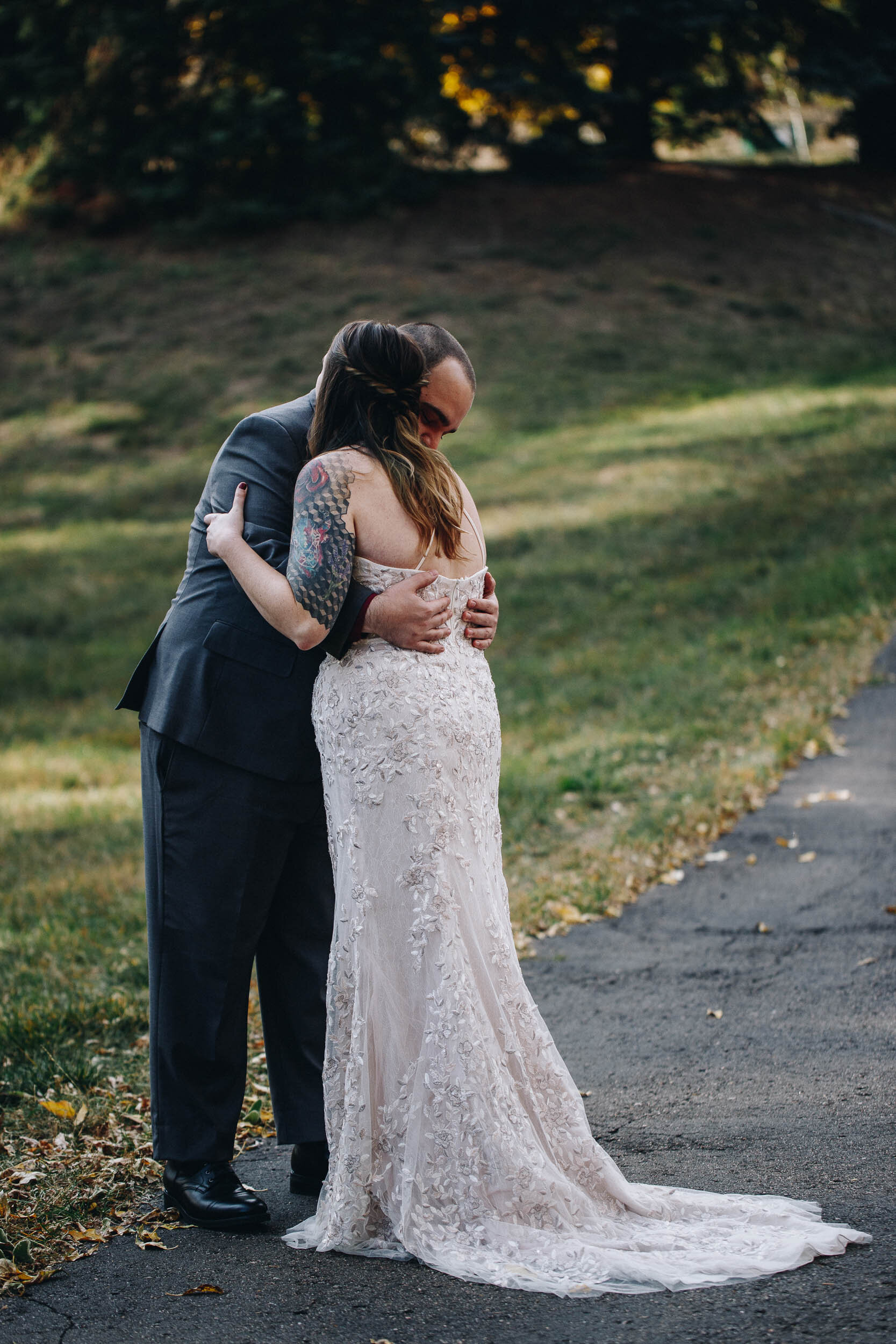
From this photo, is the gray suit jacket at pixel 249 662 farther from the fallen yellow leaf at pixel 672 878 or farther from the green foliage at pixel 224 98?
the green foliage at pixel 224 98

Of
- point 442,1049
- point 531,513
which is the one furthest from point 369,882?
point 531,513

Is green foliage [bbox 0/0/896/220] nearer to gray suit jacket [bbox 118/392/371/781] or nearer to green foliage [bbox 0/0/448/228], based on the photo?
green foliage [bbox 0/0/448/228]

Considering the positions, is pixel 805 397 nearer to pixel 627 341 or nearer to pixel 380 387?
pixel 627 341

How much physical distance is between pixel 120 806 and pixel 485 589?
6300 mm

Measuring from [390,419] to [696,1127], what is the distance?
235 cm

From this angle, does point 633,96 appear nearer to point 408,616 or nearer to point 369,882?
point 408,616

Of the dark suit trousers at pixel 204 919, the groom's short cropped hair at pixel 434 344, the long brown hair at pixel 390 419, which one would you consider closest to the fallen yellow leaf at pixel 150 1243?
the dark suit trousers at pixel 204 919

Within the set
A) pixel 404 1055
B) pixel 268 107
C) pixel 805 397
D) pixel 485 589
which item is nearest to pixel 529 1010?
pixel 404 1055

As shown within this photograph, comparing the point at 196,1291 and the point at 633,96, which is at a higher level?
the point at 633,96

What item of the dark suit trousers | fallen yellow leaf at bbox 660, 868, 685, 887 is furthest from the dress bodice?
fallen yellow leaf at bbox 660, 868, 685, 887

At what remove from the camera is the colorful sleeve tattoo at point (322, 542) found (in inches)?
123

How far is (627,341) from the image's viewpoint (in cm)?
2223

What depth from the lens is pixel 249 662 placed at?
3.44m

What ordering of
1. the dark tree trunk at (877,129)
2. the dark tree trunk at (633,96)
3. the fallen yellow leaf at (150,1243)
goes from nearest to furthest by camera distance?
the fallen yellow leaf at (150,1243) → the dark tree trunk at (633,96) → the dark tree trunk at (877,129)
